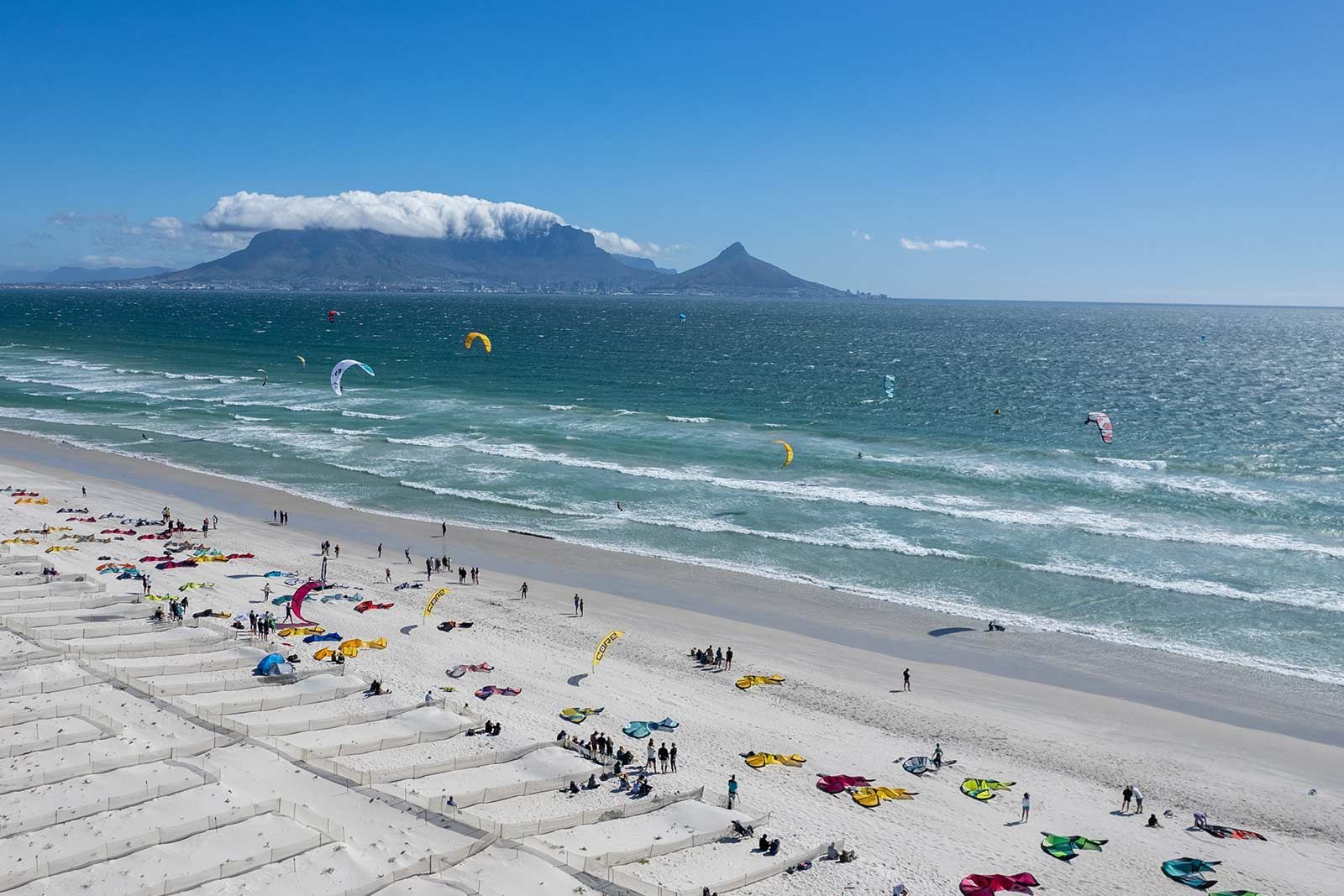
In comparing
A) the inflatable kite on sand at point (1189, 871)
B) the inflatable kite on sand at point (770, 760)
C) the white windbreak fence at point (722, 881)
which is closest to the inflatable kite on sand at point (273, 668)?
the white windbreak fence at point (722, 881)

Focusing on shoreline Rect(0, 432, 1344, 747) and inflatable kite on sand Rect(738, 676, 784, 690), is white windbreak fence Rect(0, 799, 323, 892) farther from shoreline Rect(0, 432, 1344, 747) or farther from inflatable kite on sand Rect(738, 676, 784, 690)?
shoreline Rect(0, 432, 1344, 747)

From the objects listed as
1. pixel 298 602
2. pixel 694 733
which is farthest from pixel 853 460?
pixel 298 602

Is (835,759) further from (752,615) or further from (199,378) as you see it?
(199,378)

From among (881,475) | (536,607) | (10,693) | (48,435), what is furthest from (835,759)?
(48,435)

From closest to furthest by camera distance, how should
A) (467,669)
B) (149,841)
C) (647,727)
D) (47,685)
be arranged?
(149,841), (47,685), (647,727), (467,669)

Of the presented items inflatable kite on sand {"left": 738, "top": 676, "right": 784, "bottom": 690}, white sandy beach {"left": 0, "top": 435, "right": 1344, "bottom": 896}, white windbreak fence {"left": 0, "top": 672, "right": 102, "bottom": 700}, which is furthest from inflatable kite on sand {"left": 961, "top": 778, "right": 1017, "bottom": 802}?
white windbreak fence {"left": 0, "top": 672, "right": 102, "bottom": 700}

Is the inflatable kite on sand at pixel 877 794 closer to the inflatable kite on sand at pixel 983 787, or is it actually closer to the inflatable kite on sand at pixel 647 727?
the inflatable kite on sand at pixel 983 787

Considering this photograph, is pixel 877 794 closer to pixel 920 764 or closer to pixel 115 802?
pixel 920 764
